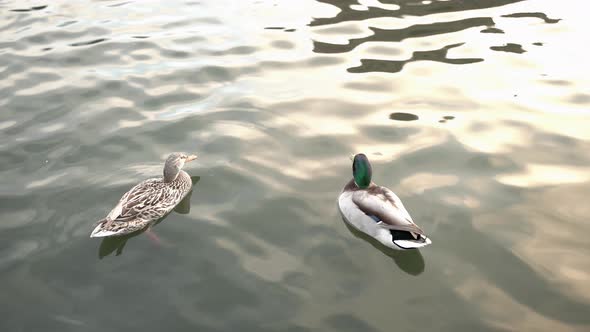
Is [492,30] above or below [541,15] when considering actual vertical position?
below

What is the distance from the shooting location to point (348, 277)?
5.62 meters

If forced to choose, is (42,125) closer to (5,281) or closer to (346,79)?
(5,281)

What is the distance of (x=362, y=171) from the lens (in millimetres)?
6676

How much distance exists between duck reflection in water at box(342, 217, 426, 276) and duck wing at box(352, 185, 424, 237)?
26 centimetres

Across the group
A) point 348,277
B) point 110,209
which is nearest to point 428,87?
point 348,277

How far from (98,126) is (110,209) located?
2167 mm

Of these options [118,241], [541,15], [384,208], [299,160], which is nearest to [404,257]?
[384,208]

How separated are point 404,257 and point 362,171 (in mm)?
1171

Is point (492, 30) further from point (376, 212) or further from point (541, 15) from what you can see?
point (376, 212)

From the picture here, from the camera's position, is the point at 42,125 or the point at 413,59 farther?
the point at 413,59

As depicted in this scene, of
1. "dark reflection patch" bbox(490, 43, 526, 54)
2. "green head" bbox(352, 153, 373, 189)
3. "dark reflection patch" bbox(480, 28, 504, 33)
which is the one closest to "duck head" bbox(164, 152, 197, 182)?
"green head" bbox(352, 153, 373, 189)

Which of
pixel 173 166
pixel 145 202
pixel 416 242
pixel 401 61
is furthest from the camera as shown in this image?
pixel 401 61

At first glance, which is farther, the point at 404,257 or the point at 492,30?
the point at 492,30

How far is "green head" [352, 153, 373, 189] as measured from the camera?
6.66 metres
